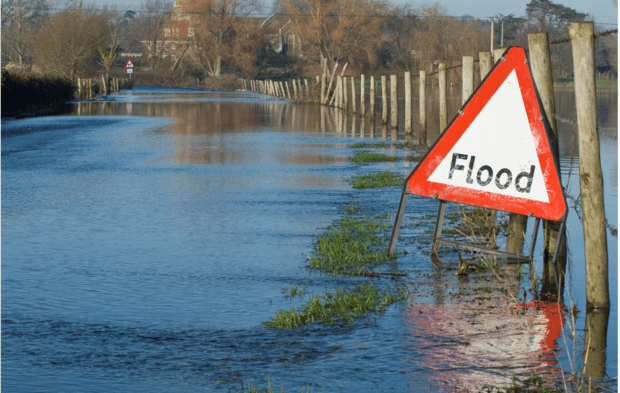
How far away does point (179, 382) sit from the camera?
4.82 meters

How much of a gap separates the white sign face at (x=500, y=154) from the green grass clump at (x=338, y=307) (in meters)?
1.01

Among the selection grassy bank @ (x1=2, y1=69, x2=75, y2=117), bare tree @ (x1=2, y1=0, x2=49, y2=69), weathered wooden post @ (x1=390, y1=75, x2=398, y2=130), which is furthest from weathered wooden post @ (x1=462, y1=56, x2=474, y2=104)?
bare tree @ (x1=2, y1=0, x2=49, y2=69)

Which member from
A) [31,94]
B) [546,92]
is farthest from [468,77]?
[31,94]

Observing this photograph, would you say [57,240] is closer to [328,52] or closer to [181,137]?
[181,137]

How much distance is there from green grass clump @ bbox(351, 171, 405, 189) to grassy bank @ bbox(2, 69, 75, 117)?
2503 centimetres

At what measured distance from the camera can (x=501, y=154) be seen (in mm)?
6758

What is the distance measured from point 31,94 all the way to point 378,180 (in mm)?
32664

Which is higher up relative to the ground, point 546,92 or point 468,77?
point 468,77

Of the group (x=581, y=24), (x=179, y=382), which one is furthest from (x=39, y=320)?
(x=581, y=24)

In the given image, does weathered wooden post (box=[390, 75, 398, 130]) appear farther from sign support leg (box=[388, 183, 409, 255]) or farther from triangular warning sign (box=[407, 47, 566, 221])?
triangular warning sign (box=[407, 47, 566, 221])

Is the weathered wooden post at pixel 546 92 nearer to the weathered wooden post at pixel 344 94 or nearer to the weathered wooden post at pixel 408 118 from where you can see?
the weathered wooden post at pixel 408 118

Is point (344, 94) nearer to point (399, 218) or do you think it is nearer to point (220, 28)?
point (399, 218)

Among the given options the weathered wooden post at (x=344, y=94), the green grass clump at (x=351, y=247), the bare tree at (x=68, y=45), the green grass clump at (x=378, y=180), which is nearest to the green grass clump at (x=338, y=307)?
the green grass clump at (x=351, y=247)

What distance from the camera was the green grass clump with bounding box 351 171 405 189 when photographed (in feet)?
44.9
